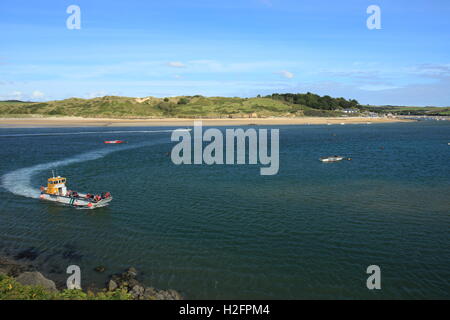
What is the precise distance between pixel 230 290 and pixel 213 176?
30.6m

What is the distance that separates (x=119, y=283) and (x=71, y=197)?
18.9m

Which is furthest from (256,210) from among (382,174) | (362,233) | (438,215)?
(382,174)

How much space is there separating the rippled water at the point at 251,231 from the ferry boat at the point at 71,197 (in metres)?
0.86

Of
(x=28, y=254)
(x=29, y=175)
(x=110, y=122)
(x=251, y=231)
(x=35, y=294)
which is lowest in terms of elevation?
(x=28, y=254)

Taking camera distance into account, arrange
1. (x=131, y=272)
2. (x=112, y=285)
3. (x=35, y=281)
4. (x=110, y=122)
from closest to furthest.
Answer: (x=35, y=281)
(x=112, y=285)
(x=131, y=272)
(x=110, y=122)

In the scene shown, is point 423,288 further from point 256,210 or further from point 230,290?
point 256,210

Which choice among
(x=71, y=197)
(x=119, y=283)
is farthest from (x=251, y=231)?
(x=71, y=197)

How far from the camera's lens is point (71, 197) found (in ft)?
116

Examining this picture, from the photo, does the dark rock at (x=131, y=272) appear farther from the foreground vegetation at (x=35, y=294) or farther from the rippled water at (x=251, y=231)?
the foreground vegetation at (x=35, y=294)

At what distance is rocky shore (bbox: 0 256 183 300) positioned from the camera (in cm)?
1795

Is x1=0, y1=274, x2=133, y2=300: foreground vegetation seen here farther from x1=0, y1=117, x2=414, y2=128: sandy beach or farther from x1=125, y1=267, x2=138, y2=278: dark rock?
x1=0, y1=117, x2=414, y2=128: sandy beach

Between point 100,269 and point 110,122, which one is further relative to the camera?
point 110,122

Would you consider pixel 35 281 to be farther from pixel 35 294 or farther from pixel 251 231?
pixel 251 231

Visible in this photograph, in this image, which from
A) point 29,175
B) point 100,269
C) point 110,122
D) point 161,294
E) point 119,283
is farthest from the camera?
point 110,122
